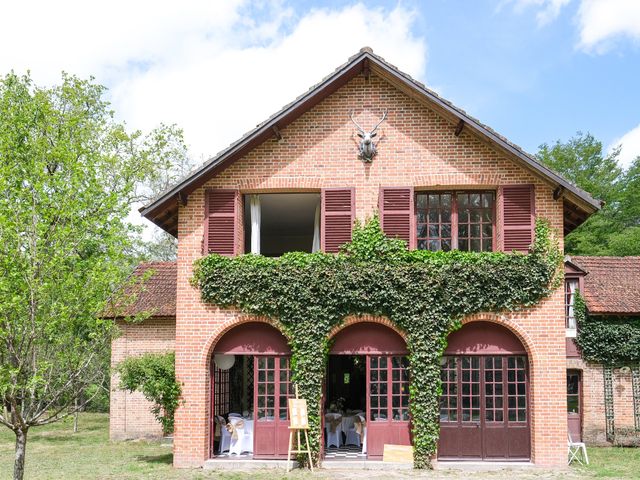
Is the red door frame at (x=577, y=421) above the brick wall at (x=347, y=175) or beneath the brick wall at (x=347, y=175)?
beneath

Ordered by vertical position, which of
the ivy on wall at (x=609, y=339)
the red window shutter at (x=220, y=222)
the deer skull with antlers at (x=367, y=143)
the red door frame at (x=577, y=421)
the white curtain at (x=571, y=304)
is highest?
the deer skull with antlers at (x=367, y=143)

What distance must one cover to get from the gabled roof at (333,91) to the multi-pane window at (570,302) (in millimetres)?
4979

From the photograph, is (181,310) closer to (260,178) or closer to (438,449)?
(260,178)

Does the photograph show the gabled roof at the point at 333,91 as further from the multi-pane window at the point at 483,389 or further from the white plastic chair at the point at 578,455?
the white plastic chair at the point at 578,455

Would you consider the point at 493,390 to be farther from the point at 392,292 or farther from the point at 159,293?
the point at 159,293

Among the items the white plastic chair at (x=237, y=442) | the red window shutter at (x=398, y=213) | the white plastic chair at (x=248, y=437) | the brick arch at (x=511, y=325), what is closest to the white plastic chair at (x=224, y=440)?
the white plastic chair at (x=237, y=442)

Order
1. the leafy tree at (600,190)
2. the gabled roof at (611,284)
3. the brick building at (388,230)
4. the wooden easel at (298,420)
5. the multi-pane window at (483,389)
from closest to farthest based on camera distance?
the wooden easel at (298,420) → the brick building at (388,230) → the multi-pane window at (483,389) → the gabled roof at (611,284) → the leafy tree at (600,190)

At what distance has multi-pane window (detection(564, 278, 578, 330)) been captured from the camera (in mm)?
20281

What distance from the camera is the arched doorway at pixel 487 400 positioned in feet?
51.2

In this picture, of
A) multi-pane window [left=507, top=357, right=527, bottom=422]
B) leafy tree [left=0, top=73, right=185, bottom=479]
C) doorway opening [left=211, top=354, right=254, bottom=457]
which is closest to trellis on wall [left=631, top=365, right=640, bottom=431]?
multi-pane window [left=507, top=357, right=527, bottom=422]

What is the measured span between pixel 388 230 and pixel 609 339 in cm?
841

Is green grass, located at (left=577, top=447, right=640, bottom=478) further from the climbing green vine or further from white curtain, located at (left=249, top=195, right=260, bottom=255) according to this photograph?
white curtain, located at (left=249, top=195, right=260, bottom=255)

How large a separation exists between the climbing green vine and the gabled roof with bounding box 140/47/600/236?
3.53 feet

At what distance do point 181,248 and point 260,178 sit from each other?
7.85 ft
